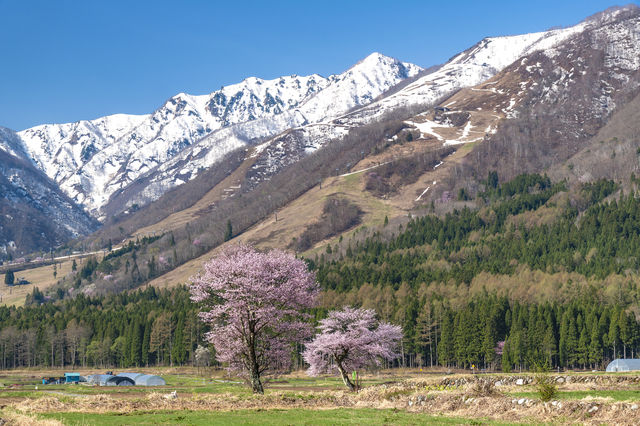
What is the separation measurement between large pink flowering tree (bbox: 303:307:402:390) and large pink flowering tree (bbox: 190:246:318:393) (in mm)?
11559

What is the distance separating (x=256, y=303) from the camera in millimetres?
61969

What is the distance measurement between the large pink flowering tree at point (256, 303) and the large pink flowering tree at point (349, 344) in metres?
11.6

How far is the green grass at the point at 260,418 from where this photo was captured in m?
37.2

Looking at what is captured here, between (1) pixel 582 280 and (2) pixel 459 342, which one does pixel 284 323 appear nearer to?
(2) pixel 459 342

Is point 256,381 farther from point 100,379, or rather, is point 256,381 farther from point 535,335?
point 535,335

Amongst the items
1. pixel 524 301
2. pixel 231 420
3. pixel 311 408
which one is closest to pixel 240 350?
pixel 311 408

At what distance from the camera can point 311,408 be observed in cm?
4850

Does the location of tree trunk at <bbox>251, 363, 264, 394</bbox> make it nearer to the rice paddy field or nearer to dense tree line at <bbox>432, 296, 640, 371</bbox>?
the rice paddy field

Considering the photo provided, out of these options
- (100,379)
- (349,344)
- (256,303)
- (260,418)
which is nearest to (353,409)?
(260,418)

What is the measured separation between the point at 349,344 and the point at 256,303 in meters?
21.9

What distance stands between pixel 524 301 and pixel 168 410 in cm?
→ 15714

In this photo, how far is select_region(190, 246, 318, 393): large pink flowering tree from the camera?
6100cm

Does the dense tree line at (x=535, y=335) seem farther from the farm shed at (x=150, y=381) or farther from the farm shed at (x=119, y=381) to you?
the farm shed at (x=119, y=381)

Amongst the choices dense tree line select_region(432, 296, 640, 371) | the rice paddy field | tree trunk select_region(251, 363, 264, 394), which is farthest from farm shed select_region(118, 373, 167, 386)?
the rice paddy field
